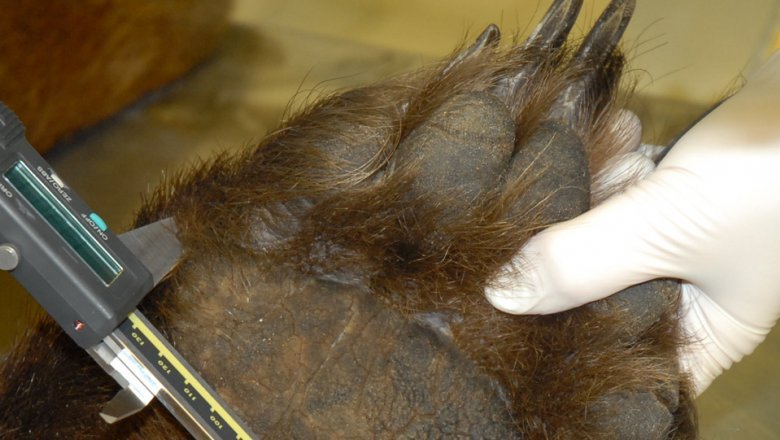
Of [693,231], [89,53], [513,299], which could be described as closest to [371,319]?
[513,299]

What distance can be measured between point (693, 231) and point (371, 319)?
225mm

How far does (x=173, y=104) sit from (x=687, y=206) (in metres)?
0.49

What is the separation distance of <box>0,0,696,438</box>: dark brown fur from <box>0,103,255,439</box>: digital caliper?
0.13 ft

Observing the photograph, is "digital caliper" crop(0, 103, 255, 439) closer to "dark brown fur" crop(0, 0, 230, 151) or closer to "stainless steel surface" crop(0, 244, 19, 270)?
"stainless steel surface" crop(0, 244, 19, 270)

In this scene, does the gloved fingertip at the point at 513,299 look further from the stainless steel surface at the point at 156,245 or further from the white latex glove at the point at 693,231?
the stainless steel surface at the point at 156,245

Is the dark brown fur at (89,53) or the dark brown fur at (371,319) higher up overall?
the dark brown fur at (89,53)

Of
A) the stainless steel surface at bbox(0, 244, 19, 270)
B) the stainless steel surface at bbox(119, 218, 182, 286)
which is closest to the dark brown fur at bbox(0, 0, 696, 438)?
the stainless steel surface at bbox(119, 218, 182, 286)

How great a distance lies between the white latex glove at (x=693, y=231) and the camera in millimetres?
610

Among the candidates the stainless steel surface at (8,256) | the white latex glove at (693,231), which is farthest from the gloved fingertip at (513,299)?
the stainless steel surface at (8,256)

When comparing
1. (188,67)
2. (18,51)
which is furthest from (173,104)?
(18,51)

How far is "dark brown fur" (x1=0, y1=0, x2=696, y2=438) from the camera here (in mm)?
626

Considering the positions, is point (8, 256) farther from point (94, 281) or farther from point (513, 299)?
point (513, 299)

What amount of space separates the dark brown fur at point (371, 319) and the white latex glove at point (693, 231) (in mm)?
21

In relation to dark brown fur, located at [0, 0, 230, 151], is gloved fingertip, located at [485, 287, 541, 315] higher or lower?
lower
